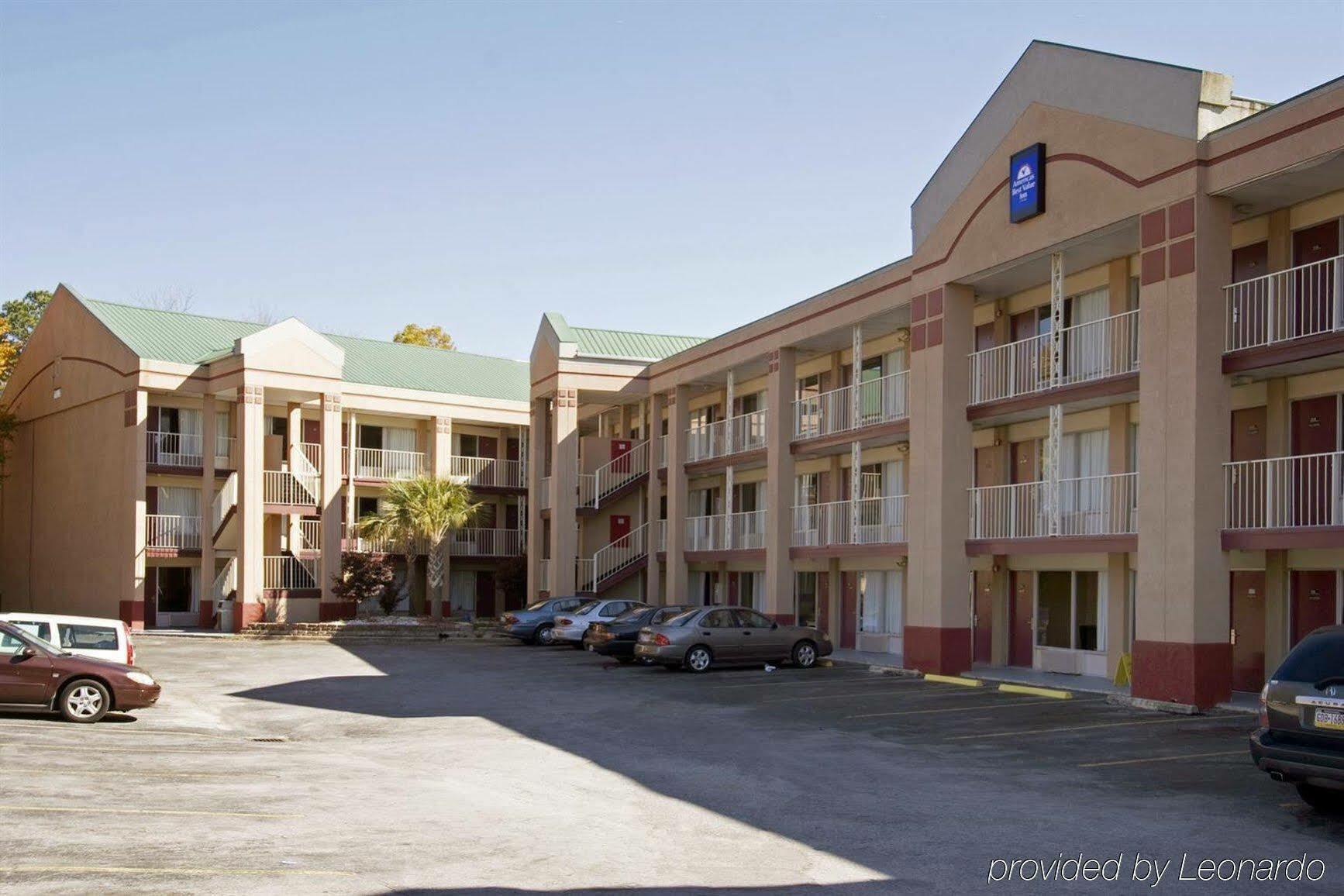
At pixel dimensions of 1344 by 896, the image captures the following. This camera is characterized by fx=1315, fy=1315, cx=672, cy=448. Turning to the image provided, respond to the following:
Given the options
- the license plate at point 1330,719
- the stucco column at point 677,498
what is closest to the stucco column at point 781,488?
the stucco column at point 677,498

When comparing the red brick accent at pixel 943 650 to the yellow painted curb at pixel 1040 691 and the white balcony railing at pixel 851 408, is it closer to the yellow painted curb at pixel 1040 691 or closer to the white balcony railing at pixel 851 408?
the yellow painted curb at pixel 1040 691

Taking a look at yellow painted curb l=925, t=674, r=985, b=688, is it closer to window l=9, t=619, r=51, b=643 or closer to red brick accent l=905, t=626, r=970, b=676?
red brick accent l=905, t=626, r=970, b=676

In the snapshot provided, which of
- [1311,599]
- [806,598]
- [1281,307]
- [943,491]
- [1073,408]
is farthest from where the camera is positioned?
[806,598]

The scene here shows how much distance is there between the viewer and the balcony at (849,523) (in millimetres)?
30844

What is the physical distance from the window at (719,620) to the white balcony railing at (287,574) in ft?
68.3

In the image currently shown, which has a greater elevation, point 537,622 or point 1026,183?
point 1026,183

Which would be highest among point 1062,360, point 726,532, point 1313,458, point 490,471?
point 1062,360

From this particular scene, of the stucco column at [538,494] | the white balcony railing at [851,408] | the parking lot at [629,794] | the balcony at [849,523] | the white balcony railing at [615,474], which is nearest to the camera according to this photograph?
the parking lot at [629,794]

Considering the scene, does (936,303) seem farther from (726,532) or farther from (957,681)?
(726,532)

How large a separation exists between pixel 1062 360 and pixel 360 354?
3291 cm

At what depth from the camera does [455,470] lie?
5038cm

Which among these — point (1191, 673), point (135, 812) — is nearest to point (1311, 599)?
point (1191, 673)

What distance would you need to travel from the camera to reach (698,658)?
90.1ft

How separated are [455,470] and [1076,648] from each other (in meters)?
29.6
